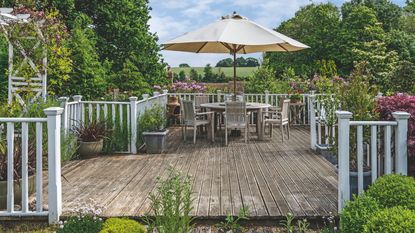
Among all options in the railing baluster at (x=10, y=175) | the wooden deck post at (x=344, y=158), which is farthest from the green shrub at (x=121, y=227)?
the wooden deck post at (x=344, y=158)

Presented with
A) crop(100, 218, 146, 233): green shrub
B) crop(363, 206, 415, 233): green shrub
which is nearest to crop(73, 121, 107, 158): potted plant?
crop(100, 218, 146, 233): green shrub

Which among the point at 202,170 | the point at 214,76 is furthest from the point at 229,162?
the point at 214,76

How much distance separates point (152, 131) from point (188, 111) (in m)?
1.11

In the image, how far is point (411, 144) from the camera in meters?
3.50

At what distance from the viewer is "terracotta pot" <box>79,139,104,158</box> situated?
628 cm

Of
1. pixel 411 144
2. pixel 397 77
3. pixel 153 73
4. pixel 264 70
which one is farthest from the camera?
pixel 153 73

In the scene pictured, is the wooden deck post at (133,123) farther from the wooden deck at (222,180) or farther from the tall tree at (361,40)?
the tall tree at (361,40)

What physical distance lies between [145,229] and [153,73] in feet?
52.0

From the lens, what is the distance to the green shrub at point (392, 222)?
250 cm

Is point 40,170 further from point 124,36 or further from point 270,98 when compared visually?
point 124,36

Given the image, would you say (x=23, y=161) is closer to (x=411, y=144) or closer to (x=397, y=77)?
(x=411, y=144)

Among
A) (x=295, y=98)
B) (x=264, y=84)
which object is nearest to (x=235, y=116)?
(x=295, y=98)

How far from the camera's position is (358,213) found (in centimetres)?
286

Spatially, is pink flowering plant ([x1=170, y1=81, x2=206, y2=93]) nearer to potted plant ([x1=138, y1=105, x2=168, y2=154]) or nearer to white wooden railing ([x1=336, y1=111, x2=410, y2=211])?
potted plant ([x1=138, y1=105, x2=168, y2=154])
